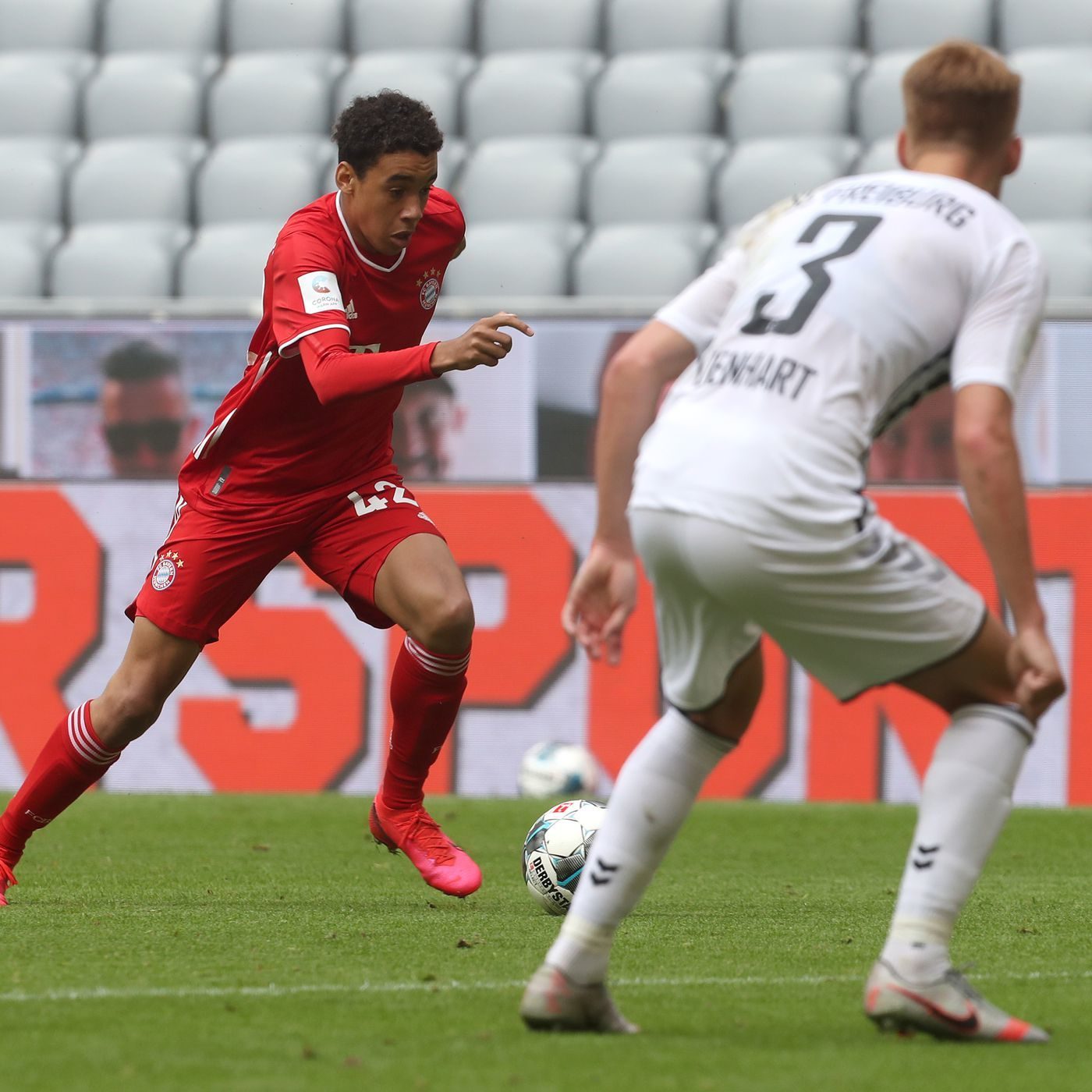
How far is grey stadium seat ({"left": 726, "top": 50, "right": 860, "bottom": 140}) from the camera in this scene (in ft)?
37.8

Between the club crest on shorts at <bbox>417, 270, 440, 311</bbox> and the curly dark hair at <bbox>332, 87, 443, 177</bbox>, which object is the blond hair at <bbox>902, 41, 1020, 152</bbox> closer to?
the curly dark hair at <bbox>332, 87, 443, 177</bbox>

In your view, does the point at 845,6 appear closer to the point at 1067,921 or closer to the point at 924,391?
the point at 1067,921

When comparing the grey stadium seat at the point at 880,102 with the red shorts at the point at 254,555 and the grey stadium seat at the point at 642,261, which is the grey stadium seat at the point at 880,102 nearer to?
the grey stadium seat at the point at 642,261

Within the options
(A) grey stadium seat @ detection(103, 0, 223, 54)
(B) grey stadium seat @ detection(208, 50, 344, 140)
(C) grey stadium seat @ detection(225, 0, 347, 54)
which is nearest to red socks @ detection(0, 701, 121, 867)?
(B) grey stadium seat @ detection(208, 50, 344, 140)

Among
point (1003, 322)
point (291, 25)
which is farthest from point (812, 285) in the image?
point (291, 25)

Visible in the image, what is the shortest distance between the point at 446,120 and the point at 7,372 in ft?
12.2

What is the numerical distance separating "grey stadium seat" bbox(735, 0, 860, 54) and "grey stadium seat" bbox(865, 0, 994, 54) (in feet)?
0.51

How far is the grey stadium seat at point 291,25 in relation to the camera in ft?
41.8

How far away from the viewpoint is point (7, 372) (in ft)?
30.5

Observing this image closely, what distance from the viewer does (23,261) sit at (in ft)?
36.8

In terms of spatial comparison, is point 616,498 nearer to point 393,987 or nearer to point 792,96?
point 393,987

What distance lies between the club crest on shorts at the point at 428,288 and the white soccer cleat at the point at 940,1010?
2.71 meters

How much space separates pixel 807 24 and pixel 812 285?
952 centimetres

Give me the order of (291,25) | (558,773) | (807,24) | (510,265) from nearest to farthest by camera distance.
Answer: (558,773)
(510,265)
(807,24)
(291,25)
